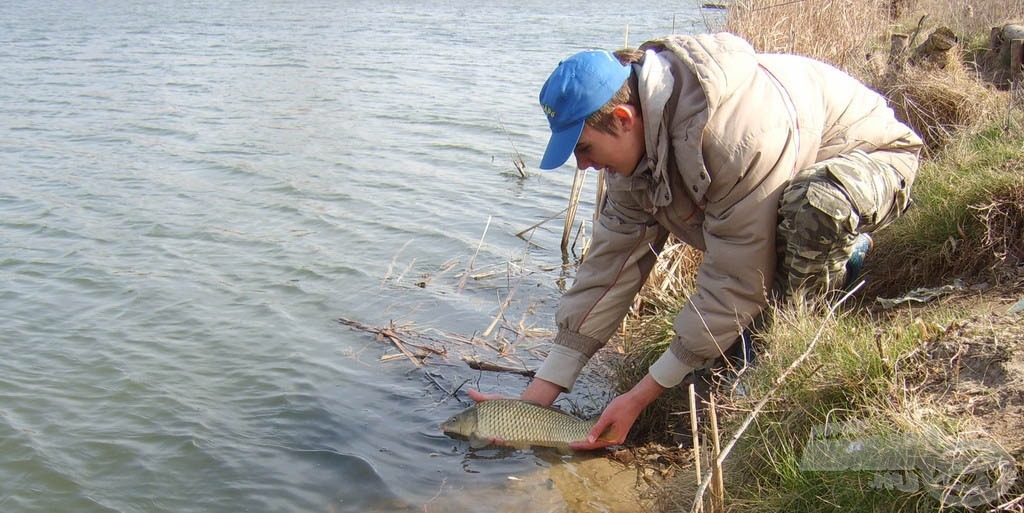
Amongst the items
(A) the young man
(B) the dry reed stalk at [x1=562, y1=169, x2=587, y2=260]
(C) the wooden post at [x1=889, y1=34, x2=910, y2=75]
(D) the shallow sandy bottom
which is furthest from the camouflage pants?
(C) the wooden post at [x1=889, y1=34, x2=910, y2=75]

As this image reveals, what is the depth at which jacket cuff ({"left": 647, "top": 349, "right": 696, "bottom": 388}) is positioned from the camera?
3.53 meters

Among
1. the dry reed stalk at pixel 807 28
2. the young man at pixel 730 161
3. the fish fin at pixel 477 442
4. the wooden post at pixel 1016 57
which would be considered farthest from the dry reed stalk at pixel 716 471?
the wooden post at pixel 1016 57

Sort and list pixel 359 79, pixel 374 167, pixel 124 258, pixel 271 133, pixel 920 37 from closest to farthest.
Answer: pixel 124 258, pixel 920 37, pixel 374 167, pixel 271 133, pixel 359 79

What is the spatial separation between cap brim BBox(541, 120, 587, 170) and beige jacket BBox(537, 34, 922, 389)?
28 centimetres

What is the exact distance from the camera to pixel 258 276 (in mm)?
6855

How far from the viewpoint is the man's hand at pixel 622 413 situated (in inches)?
144

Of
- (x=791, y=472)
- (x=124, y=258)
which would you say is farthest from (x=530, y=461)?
(x=124, y=258)

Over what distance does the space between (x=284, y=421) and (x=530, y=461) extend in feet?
4.63

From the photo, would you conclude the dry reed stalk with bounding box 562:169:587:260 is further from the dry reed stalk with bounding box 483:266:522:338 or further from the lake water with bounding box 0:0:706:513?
the dry reed stalk with bounding box 483:266:522:338

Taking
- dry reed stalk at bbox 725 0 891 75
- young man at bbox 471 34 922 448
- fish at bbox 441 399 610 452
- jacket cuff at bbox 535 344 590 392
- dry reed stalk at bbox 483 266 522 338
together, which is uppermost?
young man at bbox 471 34 922 448

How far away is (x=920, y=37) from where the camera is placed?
9102 millimetres

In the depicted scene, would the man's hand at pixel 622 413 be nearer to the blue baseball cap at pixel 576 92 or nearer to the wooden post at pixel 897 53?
the blue baseball cap at pixel 576 92

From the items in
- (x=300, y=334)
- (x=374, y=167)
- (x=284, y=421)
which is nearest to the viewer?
(x=284, y=421)

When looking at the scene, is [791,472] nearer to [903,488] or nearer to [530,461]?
[903,488]
